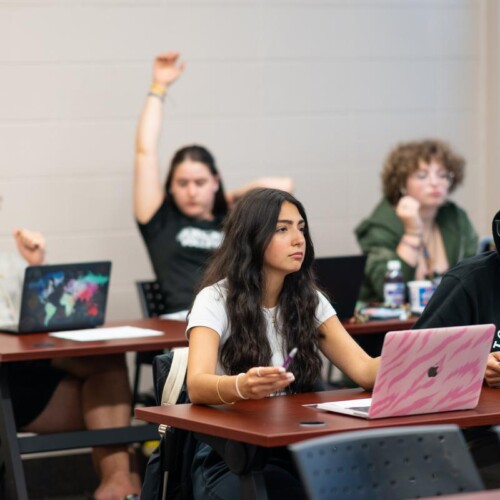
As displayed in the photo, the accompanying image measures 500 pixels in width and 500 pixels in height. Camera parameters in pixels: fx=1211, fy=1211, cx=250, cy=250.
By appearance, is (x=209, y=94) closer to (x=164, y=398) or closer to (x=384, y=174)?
(x=384, y=174)

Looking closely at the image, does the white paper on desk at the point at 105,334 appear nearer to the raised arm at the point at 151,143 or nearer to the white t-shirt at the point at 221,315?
the raised arm at the point at 151,143

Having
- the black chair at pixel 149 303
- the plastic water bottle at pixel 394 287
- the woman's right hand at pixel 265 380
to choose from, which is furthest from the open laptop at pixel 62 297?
the woman's right hand at pixel 265 380

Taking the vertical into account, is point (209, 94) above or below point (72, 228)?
above

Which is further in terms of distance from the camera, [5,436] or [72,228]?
[72,228]

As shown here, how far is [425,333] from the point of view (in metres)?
2.53

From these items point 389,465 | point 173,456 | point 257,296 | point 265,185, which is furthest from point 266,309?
point 265,185

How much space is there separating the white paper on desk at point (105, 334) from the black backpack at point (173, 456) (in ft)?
3.01

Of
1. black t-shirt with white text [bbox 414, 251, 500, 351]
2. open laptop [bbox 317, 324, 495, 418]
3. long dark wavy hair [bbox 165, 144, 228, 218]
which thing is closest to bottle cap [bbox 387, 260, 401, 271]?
long dark wavy hair [bbox 165, 144, 228, 218]

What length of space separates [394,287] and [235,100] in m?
1.47

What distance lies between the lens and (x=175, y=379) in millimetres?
3039

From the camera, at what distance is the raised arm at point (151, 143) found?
4.97m

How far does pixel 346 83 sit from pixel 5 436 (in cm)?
274

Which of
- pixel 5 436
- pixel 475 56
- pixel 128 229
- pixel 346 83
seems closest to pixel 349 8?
pixel 346 83

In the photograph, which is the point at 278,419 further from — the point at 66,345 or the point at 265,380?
the point at 66,345
